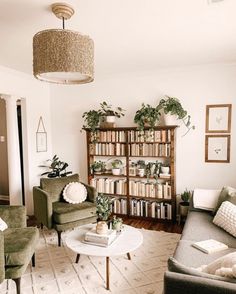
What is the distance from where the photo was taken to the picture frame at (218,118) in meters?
3.71

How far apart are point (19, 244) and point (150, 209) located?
2316 millimetres

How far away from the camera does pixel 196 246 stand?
2240 mm

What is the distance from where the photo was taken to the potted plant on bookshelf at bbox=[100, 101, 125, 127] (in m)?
4.15

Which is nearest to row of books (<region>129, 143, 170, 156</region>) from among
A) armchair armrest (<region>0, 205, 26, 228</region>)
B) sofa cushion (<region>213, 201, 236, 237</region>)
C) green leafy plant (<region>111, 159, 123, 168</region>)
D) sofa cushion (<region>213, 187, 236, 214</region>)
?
green leafy plant (<region>111, 159, 123, 168</region>)

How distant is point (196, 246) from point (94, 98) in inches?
123

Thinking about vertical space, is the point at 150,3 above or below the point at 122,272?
above

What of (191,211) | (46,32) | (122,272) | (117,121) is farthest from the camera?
(117,121)

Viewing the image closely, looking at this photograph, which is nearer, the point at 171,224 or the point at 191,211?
the point at 191,211

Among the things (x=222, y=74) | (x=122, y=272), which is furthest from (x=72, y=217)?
(x=222, y=74)

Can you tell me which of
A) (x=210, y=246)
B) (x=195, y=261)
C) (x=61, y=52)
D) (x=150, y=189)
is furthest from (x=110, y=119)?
(x=195, y=261)

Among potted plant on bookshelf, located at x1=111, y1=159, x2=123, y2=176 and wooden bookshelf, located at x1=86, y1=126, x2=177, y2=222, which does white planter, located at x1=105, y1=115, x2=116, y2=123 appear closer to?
wooden bookshelf, located at x1=86, y1=126, x2=177, y2=222

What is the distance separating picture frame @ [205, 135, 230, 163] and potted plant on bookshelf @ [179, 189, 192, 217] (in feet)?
2.08

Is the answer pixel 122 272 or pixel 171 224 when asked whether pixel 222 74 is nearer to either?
pixel 171 224

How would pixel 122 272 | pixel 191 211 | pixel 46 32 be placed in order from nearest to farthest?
pixel 46 32, pixel 122 272, pixel 191 211
